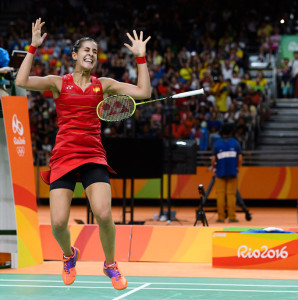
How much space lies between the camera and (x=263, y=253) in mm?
8984

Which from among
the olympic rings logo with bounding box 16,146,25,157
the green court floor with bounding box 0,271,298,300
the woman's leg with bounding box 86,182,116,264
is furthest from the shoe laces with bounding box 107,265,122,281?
the olympic rings logo with bounding box 16,146,25,157

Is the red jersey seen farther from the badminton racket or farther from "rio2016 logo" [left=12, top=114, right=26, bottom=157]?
"rio2016 logo" [left=12, top=114, right=26, bottom=157]

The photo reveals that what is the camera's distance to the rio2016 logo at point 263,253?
892 centimetres

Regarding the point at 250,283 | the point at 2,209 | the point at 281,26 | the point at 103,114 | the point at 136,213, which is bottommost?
the point at 136,213

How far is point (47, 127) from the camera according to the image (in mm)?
19906

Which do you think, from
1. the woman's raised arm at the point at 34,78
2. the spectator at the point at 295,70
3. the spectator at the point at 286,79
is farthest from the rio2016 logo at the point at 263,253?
the spectator at the point at 286,79

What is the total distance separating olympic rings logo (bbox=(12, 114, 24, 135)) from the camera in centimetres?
905

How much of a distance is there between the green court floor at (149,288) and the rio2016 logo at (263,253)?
850mm

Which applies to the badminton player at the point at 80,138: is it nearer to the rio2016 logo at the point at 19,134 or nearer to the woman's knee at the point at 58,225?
the woman's knee at the point at 58,225

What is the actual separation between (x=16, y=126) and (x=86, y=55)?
3169 mm

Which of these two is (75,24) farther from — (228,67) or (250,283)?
(250,283)

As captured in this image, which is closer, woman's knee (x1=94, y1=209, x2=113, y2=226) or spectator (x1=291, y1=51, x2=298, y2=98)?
woman's knee (x1=94, y1=209, x2=113, y2=226)

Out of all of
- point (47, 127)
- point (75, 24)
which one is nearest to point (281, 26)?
point (75, 24)

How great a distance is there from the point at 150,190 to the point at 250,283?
1079 centimetres
